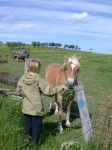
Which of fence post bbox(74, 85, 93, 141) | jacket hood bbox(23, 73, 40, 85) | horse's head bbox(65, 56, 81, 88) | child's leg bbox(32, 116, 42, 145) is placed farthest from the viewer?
horse's head bbox(65, 56, 81, 88)

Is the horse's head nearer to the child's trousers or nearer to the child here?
the child

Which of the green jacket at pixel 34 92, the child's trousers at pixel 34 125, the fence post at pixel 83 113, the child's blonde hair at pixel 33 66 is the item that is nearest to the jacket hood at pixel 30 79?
the green jacket at pixel 34 92

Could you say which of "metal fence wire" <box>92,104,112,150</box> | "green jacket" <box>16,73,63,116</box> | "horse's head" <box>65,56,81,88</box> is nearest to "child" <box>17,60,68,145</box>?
"green jacket" <box>16,73,63,116</box>

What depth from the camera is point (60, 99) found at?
4.67 meters

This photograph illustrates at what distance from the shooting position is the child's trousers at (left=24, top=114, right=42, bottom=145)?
10.3 ft

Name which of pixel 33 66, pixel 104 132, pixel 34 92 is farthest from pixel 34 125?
pixel 104 132

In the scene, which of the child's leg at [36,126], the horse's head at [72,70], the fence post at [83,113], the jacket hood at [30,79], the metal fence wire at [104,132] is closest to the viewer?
the metal fence wire at [104,132]

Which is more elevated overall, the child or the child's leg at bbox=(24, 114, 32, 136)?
the child

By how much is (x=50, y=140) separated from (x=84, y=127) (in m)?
0.71

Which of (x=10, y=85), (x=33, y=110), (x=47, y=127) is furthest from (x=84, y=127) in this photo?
(x=10, y=85)

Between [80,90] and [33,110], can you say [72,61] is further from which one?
[33,110]

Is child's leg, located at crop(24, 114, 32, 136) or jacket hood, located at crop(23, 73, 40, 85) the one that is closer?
jacket hood, located at crop(23, 73, 40, 85)

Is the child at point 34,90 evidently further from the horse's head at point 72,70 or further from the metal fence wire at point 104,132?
the horse's head at point 72,70

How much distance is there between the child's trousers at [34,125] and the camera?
10.3 feet
